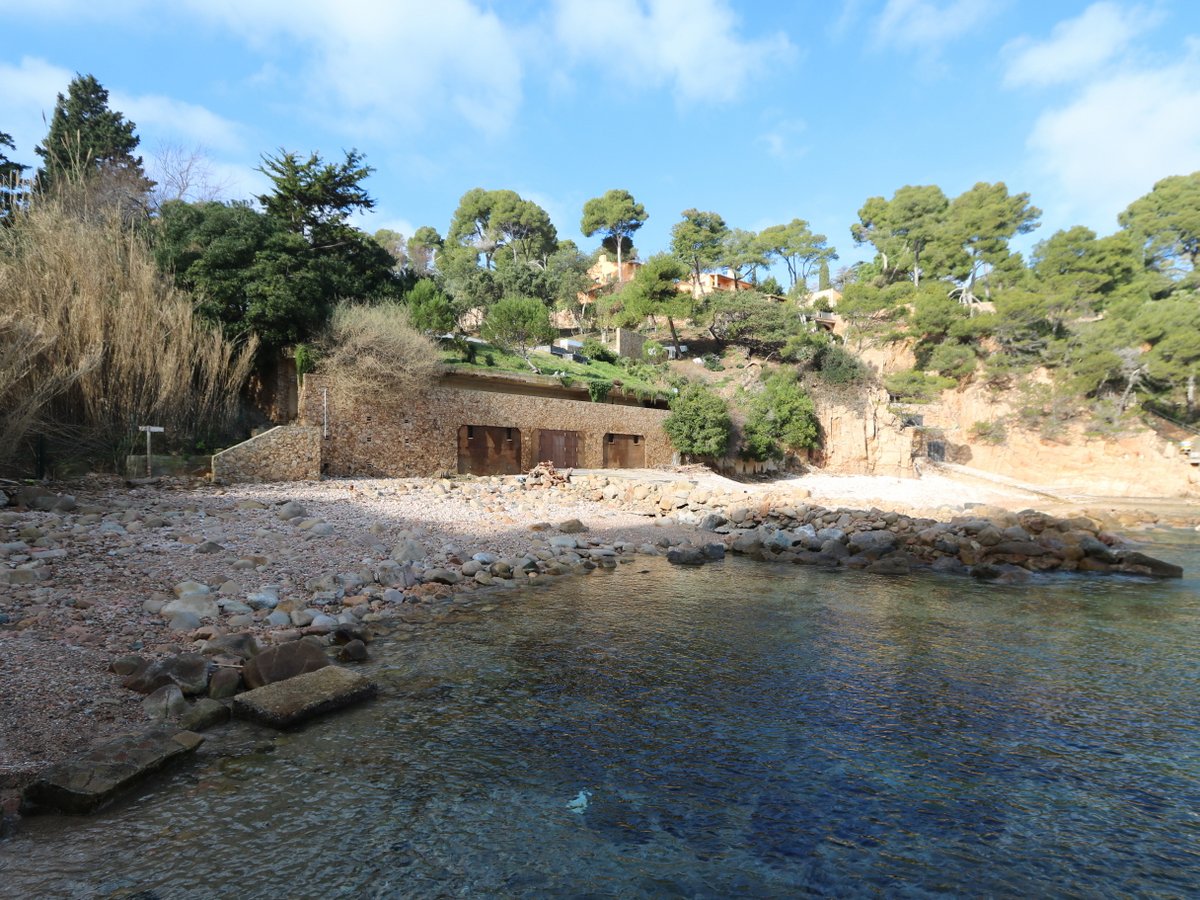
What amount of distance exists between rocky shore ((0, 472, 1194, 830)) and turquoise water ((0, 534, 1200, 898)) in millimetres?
668

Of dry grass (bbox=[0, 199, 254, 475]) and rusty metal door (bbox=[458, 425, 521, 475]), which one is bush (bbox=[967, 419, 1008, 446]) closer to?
rusty metal door (bbox=[458, 425, 521, 475])

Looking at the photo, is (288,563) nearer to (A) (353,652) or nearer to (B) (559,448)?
(A) (353,652)

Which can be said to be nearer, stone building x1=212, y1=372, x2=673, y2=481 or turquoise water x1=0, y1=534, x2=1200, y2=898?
turquoise water x1=0, y1=534, x2=1200, y2=898

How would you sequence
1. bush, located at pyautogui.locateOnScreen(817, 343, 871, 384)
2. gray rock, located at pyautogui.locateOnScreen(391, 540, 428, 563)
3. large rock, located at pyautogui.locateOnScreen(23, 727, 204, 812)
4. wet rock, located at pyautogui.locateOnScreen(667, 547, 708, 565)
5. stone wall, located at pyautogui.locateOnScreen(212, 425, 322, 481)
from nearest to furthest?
large rock, located at pyautogui.locateOnScreen(23, 727, 204, 812) → gray rock, located at pyautogui.locateOnScreen(391, 540, 428, 563) → wet rock, located at pyautogui.locateOnScreen(667, 547, 708, 565) → stone wall, located at pyautogui.locateOnScreen(212, 425, 322, 481) → bush, located at pyautogui.locateOnScreen(817, 343, 871, 384)

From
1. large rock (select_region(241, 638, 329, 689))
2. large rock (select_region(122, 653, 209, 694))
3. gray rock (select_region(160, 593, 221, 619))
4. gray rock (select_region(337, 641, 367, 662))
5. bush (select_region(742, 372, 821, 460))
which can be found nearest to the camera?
large rock (select_region(122, 653, 209, 694))

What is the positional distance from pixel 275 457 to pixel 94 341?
14.2ft

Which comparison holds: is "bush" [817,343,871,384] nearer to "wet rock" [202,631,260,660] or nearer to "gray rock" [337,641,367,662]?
"gray rock" [337,641,367,662]

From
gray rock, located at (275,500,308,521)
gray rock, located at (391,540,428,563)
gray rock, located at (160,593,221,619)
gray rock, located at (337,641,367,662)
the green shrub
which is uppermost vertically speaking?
the green shrub

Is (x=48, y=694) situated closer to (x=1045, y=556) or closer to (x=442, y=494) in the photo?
(x=442, y=494)

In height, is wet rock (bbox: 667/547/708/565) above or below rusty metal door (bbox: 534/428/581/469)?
below

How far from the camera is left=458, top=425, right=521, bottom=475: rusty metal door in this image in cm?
1986

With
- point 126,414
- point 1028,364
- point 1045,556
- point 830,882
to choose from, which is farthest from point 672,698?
point 1028,364

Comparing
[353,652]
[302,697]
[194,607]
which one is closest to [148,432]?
[194,607]

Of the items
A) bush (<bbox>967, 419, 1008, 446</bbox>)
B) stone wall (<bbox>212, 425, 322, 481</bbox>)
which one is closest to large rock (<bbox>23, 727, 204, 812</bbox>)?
stone wall (<bbox>212, 425, 322, 481</bbox>)
